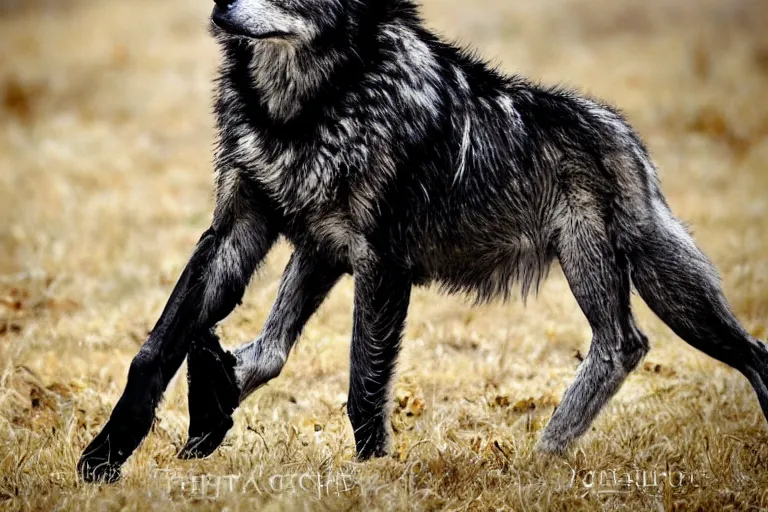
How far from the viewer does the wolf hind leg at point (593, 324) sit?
4848mm

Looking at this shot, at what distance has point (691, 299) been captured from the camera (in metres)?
4.81

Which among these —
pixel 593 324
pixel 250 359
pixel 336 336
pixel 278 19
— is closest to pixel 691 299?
pixel 593 324

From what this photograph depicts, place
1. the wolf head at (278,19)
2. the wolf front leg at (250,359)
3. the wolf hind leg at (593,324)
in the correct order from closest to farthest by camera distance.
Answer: the wolf head at (278,19) < the wolf front leg at (250,359) < the wolf hind leg at (593,324)

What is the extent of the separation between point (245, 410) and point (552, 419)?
5.45 ft

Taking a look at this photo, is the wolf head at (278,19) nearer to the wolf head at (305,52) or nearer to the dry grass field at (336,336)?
the wolf head at (305,52)

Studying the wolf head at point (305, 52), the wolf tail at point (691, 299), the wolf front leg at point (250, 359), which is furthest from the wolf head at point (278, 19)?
the wolf tail at point (691, 299)

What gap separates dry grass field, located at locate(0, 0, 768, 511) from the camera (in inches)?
171

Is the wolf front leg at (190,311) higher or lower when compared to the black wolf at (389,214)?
lower

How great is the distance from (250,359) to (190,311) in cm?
48

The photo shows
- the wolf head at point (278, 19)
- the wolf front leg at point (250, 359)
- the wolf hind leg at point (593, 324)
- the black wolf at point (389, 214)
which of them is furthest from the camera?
the wolf hind leg at point (593, 324)

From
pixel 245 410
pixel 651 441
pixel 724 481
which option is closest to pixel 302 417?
pixel 245 410

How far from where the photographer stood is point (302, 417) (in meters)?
5.50

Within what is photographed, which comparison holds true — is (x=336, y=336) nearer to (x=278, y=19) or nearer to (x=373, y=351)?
(x=373, y=351)

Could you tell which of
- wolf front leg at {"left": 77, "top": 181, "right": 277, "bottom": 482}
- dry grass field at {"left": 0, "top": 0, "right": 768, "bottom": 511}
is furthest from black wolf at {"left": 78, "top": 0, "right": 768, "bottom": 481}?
dry grass field at {"left": 0, "top": 0, "right": 768, "bottom": 511}
